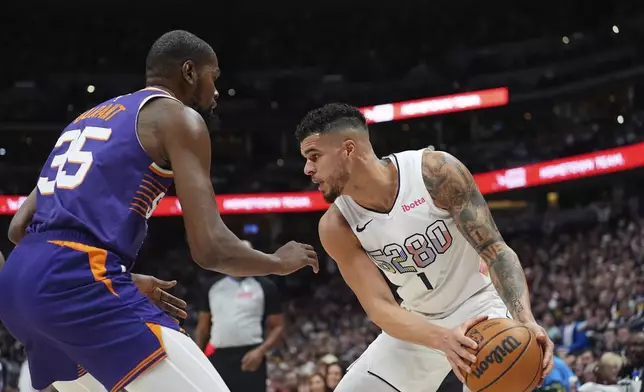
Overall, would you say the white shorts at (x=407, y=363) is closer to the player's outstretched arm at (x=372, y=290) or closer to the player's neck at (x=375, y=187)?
the player's outstretched arm at (x=372, y=290)

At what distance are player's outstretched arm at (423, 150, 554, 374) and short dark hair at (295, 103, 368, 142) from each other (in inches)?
16.7

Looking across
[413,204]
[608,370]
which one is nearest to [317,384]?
[608,370]

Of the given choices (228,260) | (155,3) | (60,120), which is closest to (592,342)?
(228,260)

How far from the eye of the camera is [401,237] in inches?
161

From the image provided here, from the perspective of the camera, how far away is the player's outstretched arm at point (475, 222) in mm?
3809

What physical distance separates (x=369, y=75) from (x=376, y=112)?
3.46 m

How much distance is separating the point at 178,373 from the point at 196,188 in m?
0.60

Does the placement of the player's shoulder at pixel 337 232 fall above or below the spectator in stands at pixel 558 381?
above

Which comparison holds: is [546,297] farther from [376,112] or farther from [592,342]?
[376,112]

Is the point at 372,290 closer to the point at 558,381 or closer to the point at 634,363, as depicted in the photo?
the point at 558,381

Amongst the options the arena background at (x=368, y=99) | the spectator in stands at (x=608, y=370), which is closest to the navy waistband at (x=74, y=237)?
the spectator in stands at (x=608, y=370)

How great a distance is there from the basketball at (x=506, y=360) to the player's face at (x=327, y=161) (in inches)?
41.8

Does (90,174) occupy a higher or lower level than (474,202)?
higher

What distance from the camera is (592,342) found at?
11.1 meters
